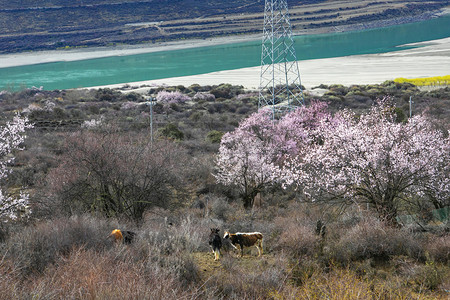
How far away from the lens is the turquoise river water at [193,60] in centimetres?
8138

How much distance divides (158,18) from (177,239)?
163547 mm

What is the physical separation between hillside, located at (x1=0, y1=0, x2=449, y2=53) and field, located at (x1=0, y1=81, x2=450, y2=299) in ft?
374

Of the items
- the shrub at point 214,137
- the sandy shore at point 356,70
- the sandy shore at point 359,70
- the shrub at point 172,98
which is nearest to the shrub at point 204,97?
the shrub at point 172,98

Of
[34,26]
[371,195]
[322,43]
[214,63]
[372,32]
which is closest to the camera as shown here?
[371,195]

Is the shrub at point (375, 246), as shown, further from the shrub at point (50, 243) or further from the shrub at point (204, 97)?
the shrub at point (204, 97)

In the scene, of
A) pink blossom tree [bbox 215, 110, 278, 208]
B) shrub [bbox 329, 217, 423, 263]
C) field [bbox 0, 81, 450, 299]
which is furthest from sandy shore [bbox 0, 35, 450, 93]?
shrub [bbox 329, 217, 423, 263]

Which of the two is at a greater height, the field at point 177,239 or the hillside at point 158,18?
the hillside at point 158,18

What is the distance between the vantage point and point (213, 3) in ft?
600

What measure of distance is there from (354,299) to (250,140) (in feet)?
46.6

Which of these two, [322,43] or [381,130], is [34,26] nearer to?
[322,43]

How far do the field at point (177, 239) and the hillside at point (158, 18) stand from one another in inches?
4491

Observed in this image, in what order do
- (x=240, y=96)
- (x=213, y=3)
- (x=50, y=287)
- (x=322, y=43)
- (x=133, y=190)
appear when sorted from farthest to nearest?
(x=213, y=3)
(x=322, y=43)
(x=240, y=96)
(x=133, y=190)
(x=50, y=287)

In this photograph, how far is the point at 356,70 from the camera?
69.1m

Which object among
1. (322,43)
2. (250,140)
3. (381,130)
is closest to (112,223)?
(381,130)
